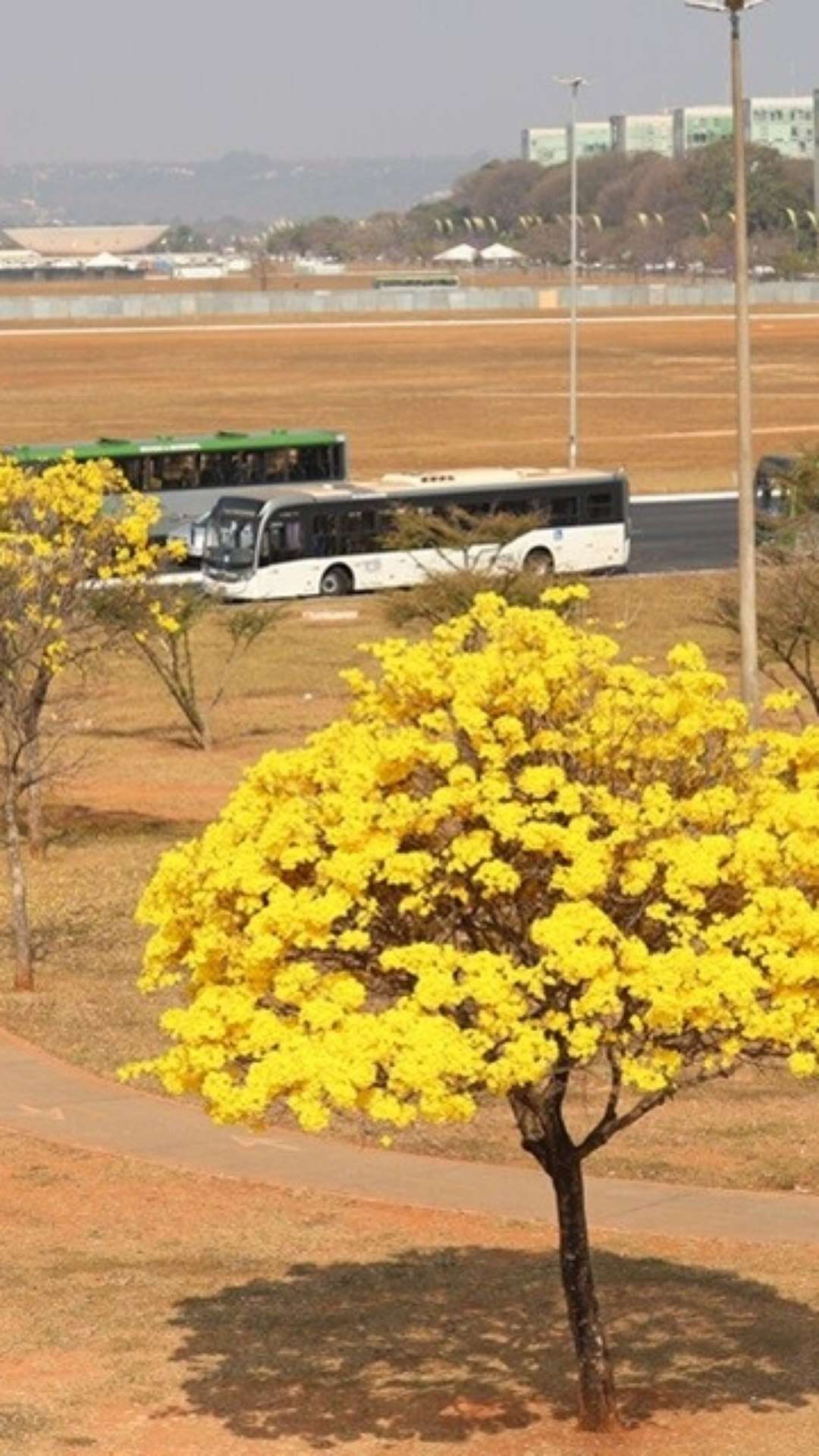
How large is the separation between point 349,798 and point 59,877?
74.3 feet

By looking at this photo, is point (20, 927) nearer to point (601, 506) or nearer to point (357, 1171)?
point (357, 1171)

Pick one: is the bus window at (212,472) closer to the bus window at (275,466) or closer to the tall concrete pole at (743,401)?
the bus window at (275,466)

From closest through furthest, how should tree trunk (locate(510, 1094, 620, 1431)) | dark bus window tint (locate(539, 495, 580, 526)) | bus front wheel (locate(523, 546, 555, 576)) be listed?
tree trunk (locate(510, 1094, 620, 1431)) → bus front wheel (locate(523, 546, 555, 576)) → dark bus window tint (locate(539, 495, 580, 526))

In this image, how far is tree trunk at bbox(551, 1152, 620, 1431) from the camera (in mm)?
19641

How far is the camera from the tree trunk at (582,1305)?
1964 centimetres

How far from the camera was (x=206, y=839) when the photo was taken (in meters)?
19.0

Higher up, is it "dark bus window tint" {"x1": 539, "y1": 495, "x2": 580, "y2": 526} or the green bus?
the green bus

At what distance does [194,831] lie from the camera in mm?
43594

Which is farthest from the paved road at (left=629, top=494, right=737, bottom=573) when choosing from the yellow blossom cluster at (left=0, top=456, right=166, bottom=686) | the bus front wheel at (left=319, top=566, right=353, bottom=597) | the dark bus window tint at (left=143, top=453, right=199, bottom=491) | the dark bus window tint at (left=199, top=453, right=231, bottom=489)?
the yellow blossom cluster at (left=0, top=456, right=166, bottom=686)

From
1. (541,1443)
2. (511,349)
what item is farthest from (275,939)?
(511,349)

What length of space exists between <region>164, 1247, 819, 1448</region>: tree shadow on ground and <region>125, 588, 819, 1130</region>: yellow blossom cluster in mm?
2751

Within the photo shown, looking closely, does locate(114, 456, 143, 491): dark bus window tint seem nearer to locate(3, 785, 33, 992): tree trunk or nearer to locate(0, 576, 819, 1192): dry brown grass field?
locate(0, 576, 819, 1192): dry brown grass field

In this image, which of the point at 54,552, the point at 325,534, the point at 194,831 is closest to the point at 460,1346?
the point at 54,552

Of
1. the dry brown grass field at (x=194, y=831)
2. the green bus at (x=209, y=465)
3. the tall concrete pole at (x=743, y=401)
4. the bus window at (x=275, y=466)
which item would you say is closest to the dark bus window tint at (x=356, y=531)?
the dry brown grass field at (x=194, y=831)
